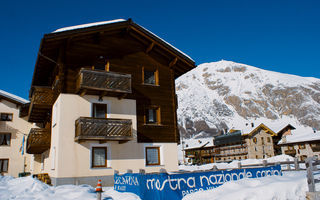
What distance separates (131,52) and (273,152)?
55.6 m

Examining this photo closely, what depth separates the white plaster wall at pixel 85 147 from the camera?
17250 millimetres

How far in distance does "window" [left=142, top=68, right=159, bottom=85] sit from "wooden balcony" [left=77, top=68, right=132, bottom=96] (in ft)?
9.42

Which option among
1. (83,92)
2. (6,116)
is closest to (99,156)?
(83,92)

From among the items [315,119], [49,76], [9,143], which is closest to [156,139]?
[49,76]

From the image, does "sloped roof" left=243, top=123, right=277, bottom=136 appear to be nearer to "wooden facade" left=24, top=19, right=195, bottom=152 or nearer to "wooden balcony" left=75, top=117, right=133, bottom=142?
"wooden facade" left=24, top=19, right=195, bottom=152

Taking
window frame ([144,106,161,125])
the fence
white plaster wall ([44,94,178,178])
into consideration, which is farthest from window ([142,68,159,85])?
the fence

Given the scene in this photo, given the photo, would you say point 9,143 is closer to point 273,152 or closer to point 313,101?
point 273,152

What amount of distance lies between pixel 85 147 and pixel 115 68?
6.14 meters

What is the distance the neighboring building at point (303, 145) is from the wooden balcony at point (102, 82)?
4473 cm

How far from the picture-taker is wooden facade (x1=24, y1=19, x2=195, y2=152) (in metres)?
18.4

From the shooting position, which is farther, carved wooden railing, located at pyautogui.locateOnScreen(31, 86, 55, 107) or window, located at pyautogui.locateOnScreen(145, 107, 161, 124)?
window, located at pyautogui.locateOnScreen(145, 107, 161, 124)

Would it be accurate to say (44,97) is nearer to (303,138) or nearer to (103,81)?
(103,81)

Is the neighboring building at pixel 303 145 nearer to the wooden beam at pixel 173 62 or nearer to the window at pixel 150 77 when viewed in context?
the wooden beam at pixel 173 62

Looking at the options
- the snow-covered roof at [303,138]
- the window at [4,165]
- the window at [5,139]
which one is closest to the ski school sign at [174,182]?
the window at [4,165]
